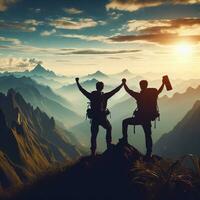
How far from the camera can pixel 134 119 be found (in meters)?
19.5

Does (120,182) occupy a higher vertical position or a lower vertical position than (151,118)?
lower

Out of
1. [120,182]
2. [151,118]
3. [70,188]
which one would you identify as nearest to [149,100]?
[151,118]

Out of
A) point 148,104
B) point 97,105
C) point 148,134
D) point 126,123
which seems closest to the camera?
point 148,104

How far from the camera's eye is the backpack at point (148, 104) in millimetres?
19016

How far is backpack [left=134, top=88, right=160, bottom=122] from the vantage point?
62.4 ft

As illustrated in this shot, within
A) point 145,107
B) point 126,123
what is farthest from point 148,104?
point 126,123

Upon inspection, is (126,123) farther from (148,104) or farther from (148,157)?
(148,157)

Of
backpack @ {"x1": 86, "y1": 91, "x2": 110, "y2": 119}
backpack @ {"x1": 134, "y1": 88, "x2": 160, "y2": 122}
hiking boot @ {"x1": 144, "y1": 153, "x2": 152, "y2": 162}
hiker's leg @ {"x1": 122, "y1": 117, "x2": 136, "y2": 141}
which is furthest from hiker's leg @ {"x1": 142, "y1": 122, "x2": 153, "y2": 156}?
backpack @ {"x1": 86, "y1": 91, "x2": 110, "y2": 119}

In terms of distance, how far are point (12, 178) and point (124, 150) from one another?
621 feet

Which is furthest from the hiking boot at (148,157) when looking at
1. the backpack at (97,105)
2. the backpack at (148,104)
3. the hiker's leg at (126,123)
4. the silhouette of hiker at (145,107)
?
the backpack at (97,105)

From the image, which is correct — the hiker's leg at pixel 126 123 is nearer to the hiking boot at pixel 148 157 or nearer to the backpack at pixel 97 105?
the backpack at pixel 97 105

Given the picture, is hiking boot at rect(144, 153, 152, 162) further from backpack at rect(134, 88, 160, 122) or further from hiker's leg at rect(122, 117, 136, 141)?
backpack at rect(134, 88, 160, 122)

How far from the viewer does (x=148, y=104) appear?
751 inches

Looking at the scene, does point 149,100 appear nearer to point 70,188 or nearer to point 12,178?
point 70,188
